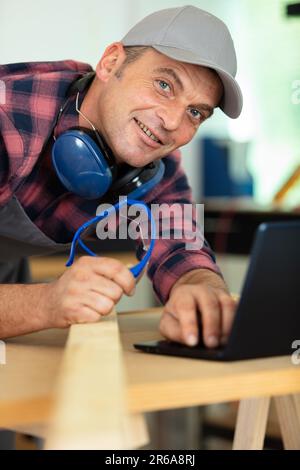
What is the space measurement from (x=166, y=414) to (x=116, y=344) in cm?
239

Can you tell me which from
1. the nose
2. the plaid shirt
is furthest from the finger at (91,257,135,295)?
the nose

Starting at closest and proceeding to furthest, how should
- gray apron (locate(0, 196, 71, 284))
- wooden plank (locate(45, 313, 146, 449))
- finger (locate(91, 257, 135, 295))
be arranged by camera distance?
1. wooden plank (locate(45, 313, 146, 449))
2. finger (locate(91, 257, 135, 295))
3. gray apron (locate(0, 196, 71, 284))

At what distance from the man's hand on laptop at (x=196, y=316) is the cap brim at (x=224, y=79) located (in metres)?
0.45

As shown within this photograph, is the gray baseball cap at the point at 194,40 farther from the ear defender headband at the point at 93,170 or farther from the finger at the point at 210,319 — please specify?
the finger at the point at 210,319

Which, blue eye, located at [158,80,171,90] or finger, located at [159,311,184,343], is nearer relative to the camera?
finger, located at [159,311,184,343]

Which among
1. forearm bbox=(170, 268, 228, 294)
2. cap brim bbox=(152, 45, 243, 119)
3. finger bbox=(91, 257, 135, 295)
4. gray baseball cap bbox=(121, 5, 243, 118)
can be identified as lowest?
finger bbox=(91, 257, 135, 295)

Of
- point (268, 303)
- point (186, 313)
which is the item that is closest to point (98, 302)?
point (186, 313)

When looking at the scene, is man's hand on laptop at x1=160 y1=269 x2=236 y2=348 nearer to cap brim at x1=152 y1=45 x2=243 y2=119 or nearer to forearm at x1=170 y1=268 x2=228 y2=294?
forearm at x1=170 y1=268 x2=228 y2=294

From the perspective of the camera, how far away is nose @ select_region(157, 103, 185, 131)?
4.92ft

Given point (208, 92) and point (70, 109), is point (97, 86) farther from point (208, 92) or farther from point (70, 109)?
point (208, 92)

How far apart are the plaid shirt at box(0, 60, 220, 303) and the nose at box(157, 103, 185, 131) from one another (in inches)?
7.7

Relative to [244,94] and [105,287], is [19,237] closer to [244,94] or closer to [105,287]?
[105,287]

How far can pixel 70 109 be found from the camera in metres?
1.60
